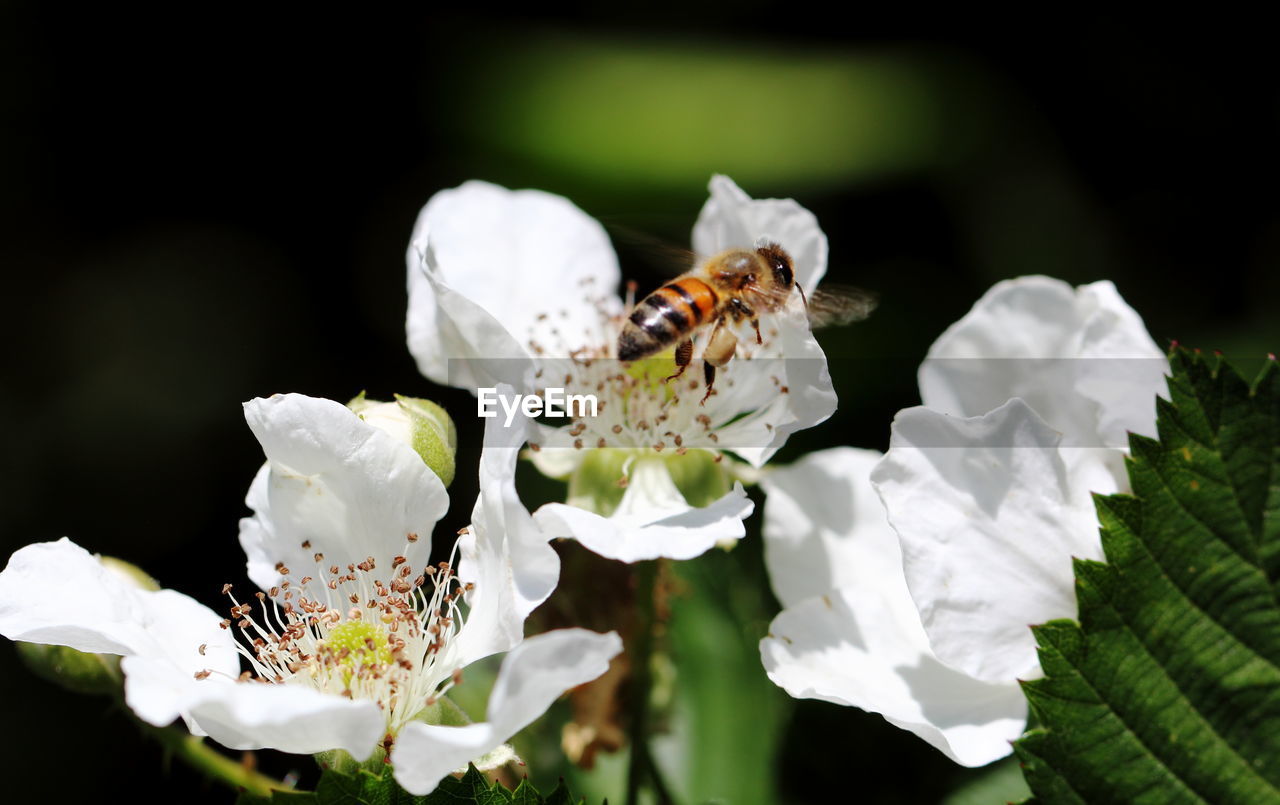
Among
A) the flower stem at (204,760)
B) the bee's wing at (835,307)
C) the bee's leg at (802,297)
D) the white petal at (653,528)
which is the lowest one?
the flower stem at (204,760)

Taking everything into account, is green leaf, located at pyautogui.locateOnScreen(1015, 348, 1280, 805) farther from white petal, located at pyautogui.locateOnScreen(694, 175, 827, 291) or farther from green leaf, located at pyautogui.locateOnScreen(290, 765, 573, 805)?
white petal, located at pyautogui.locateOnScreen(694, 175, 827, 291)

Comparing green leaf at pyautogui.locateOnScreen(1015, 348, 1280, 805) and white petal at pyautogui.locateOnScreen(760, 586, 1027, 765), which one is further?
white petal at pyautogui.locateOnScreen(760, 586, 1027, 765)

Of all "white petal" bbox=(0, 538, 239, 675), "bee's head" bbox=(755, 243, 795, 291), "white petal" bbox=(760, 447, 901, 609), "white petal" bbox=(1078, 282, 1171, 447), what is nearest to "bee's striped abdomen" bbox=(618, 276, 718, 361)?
"bee's head" bbox=(755, 243, 795, 291)

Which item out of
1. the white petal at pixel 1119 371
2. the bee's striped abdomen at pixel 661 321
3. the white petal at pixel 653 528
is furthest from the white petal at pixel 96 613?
the white petal at pixel 1119 371

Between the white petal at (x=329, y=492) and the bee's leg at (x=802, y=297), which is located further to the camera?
the bee's leg at (x=802, y=297)

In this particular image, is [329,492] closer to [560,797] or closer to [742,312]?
[560,797]

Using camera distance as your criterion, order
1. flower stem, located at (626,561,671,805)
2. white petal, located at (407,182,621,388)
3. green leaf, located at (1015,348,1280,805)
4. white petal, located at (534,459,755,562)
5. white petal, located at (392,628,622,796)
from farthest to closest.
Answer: white petal, located at (407,182,621,388) → flower stem, located at (626,561,671,805) → white petal, located at (534,459,755,562) → green leaf, located at (1015,348,1280,805) → white petal, located at (392,628,622,796)

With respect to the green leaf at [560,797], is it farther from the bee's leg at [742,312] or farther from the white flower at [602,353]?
the bee's leg at [742,312]
